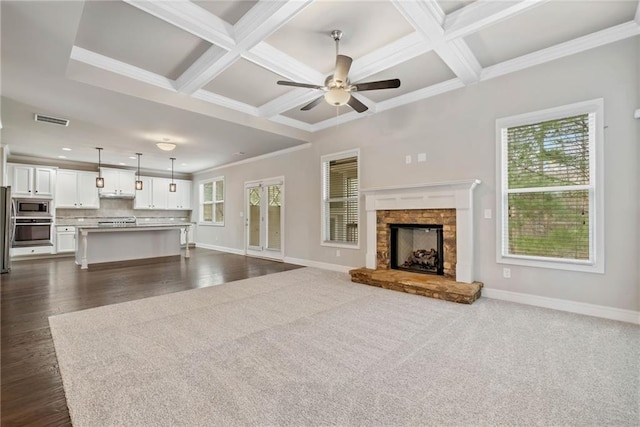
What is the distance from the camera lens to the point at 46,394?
1838mm

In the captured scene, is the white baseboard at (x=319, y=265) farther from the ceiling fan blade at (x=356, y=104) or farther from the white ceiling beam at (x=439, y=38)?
the white ceiling beam at (x=439, y=38)

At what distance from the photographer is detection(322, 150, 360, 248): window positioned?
572cm

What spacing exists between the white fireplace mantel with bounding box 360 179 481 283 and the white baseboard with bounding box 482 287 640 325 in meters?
0.38

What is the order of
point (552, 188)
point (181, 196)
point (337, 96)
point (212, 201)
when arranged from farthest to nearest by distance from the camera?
point (181, 196) < point (212, 201) < point (552, 188) < point (337, 96)

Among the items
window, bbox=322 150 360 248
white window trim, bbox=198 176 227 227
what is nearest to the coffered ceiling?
window, bbox=322 150 360 248

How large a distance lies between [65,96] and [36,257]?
586 cm

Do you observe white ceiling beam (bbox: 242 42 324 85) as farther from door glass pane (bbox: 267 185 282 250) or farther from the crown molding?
door glass pane (bbox: 267 185 282 250)

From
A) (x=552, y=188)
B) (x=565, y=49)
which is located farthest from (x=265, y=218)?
(x=565, y=49)

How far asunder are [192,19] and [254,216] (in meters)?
5.78

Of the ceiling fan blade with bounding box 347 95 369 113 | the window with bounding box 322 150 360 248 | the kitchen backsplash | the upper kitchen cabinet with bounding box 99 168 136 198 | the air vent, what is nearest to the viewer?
the ceiling fan blade with bounding box 347 95 369 113

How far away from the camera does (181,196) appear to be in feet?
34.4

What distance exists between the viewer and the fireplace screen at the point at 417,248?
177 inches

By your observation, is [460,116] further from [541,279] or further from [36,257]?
[36,257]

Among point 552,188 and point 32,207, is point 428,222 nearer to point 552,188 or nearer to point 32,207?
point 552,188
